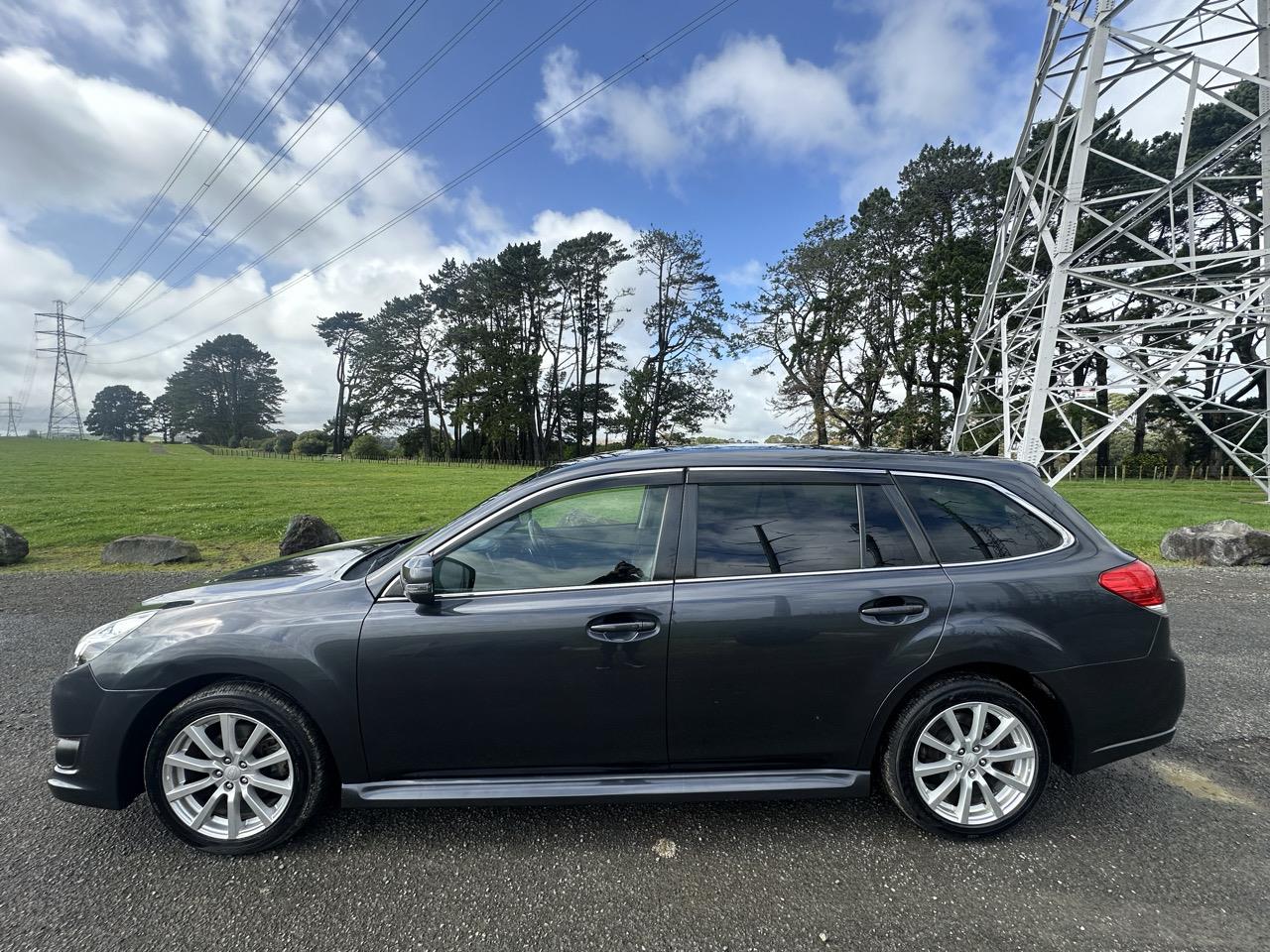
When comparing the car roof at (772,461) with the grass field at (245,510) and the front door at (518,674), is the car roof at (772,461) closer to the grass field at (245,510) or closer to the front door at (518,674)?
the front door at (518,674)

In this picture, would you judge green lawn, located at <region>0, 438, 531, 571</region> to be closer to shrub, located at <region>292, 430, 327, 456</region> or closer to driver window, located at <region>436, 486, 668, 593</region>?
driver window, located at <region>436, 486, 668, 593</region>

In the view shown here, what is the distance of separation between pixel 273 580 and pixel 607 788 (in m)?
1.82

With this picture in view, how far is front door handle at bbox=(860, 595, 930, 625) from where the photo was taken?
2316mm

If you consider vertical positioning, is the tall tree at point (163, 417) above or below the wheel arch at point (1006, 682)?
above

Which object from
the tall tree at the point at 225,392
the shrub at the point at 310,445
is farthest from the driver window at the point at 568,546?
the tall tree at the point at 225,392

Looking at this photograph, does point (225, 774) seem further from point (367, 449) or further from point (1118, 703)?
point (367, 449)

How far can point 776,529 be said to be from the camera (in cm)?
246

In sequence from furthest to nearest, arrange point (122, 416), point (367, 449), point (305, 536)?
point (122, 416) < point (367, 449) < point (305, 536)

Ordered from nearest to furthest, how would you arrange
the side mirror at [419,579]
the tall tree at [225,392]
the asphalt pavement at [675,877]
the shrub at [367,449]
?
the asphalt pavement at [675,877] → the side mirror at [419,579] → the shrub at [367,449] → the tall tree at [225,392]

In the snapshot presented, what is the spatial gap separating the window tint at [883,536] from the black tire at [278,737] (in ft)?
8.20

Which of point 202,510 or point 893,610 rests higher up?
point 893,610

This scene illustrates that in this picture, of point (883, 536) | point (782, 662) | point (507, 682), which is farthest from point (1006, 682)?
point (507, 682)

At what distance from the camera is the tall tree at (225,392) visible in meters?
75.2

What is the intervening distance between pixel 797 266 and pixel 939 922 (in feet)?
111
